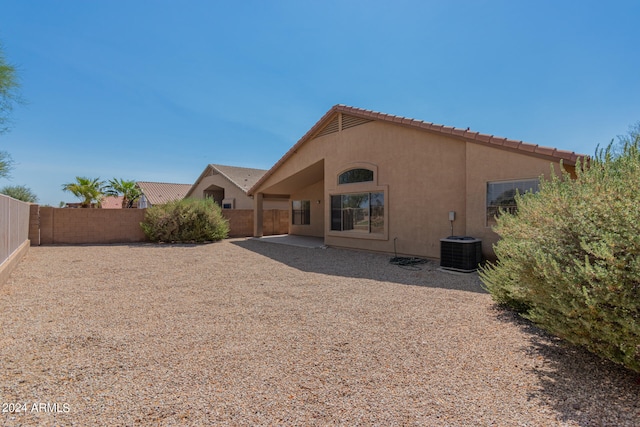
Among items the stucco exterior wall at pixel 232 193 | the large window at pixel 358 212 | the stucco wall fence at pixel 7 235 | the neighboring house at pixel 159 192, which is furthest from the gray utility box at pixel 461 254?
the neighboring house at pixel 159 192

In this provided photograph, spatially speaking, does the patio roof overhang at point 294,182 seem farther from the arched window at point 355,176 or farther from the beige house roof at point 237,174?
the beige house roof at point 237,174

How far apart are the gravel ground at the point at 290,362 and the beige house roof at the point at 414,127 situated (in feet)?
13.5

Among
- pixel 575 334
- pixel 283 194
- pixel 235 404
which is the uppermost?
pixel 283 194

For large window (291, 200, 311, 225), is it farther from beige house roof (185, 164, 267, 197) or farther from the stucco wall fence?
the stucco wall fence

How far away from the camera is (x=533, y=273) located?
3.64 m

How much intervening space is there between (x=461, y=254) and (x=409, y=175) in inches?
137

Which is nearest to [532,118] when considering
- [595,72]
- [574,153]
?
[595,72]

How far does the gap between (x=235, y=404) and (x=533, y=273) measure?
11.0 feet

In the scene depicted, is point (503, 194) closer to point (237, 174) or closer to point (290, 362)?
point (290, 362)

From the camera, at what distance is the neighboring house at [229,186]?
2552 centimetres

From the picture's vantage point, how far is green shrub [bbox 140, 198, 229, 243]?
16.8 m

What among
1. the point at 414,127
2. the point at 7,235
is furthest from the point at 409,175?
the point at 7,235

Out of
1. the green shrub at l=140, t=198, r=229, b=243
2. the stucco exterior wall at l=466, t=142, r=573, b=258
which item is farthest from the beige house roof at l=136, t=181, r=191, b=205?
the stucco exterior wall at l=466, t=142, r=573, b=258

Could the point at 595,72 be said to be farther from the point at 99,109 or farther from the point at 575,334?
the point at 99,109
